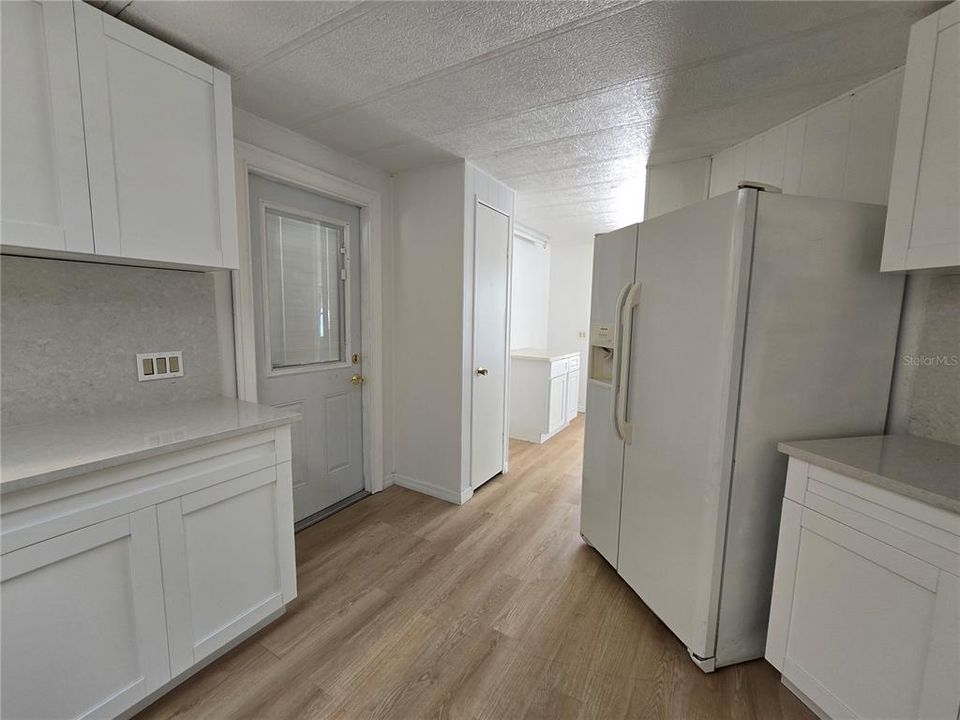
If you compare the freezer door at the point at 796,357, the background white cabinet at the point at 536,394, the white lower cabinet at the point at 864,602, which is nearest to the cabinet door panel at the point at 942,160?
the freezer door at the point at 796,357

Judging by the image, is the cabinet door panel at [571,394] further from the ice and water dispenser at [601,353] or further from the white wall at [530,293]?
the ice and water dispenser at [601,353]

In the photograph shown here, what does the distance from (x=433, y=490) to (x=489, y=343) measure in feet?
3.72

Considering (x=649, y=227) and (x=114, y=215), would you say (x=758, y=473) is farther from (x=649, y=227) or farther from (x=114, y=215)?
(x=114, y=215)

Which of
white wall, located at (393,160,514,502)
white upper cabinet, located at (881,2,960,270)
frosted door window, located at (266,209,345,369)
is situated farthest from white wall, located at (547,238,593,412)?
white upper cabinet, located at (881,2,960,270)

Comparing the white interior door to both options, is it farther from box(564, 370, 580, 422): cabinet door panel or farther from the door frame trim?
box(564, 370, 580, 422): cabinet door panel

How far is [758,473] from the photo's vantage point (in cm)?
140

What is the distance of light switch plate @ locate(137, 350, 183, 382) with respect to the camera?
1.60 meters

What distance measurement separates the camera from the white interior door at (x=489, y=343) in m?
2.73

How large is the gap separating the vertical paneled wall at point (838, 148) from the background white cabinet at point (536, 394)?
2.39 meters

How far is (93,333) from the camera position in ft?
4.84

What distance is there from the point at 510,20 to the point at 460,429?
6.87ft

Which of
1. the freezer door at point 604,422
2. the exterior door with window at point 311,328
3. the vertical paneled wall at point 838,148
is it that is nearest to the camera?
the vertical paneled wall at point 838,148

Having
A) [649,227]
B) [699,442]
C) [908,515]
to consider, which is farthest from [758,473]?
[649,227]

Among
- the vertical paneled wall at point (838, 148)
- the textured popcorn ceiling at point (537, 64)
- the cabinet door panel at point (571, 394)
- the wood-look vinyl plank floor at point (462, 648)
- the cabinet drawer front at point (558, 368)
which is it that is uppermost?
the textured popcorn ceiling at point (537, 64)
